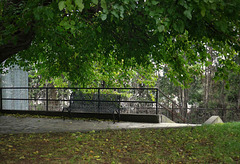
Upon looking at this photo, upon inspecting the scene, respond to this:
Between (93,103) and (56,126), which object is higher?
(93,103)

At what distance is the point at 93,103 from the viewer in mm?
10172

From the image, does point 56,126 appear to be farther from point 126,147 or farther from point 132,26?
point 132,26

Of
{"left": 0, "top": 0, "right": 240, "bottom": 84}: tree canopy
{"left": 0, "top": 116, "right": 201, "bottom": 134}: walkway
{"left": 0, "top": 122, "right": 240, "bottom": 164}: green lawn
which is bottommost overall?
{"left": 0, "top": 122, "right": 240, "bottom": 164}: green lawn

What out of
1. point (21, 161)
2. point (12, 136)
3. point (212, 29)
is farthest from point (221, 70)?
point (12, 136)

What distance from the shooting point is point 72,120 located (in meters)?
10.2

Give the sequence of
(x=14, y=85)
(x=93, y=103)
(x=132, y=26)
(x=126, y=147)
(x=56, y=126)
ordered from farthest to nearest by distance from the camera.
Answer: (x=14, y=85)
(x=93, y=103)
(x=56, y=126)
(x=132, y=26)
(x=126, y=147)

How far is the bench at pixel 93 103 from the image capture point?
31.8 ft

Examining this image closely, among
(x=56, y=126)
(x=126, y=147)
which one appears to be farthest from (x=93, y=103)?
(x=126, y=147)

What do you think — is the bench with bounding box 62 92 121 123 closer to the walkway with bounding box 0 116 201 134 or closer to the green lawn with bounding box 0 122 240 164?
the walkway with bounding box 0 116 201 134

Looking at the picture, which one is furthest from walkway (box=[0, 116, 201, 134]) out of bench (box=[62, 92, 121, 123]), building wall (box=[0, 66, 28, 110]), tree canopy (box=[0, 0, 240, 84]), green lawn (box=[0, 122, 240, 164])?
building wall (box=[0, 66, 28, 110])

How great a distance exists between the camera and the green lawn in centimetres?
519

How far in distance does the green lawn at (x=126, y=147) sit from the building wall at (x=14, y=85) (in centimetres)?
733

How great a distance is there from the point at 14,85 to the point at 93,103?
6.53 meters

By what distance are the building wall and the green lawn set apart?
24.1ft
